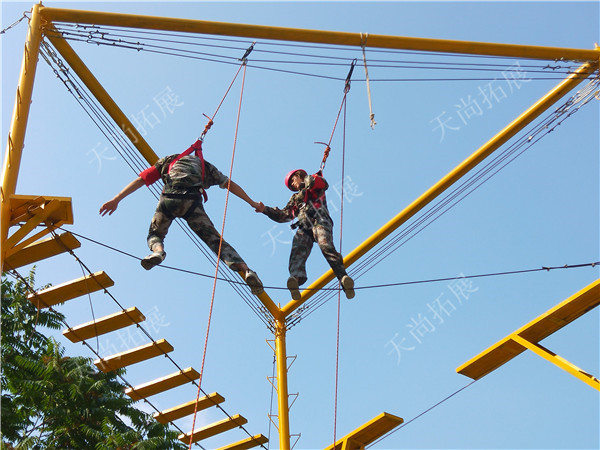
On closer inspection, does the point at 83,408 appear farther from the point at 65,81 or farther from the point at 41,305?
the point at 65,81

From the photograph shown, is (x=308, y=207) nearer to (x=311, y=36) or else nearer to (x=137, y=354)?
(x=311, y=36)

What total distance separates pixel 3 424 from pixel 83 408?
192cm

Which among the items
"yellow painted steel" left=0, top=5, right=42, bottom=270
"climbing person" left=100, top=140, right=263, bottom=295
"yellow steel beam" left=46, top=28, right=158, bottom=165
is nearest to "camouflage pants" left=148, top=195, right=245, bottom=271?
"climbing person" left=100, top=140, right=263, bottom=295

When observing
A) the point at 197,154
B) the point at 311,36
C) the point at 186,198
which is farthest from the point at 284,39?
the point at 186,198

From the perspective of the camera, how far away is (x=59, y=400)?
15477 millimetres

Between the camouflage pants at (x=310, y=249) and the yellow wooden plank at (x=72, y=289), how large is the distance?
6.50ft

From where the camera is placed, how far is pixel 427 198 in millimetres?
9102

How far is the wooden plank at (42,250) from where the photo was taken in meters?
6.82

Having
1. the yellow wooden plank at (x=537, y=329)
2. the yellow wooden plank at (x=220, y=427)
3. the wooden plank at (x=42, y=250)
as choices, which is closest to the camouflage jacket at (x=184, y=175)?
the wooden plank at (x=42, y=250)

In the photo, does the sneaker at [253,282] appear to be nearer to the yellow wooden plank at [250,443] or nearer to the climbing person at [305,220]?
the climbing person at [305,220]

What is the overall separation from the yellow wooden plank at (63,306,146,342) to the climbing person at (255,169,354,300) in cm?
185

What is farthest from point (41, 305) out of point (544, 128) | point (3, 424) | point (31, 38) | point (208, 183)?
point (3, 424)

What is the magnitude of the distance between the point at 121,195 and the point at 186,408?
4.16 meters

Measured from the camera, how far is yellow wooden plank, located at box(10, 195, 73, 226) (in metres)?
6.30
